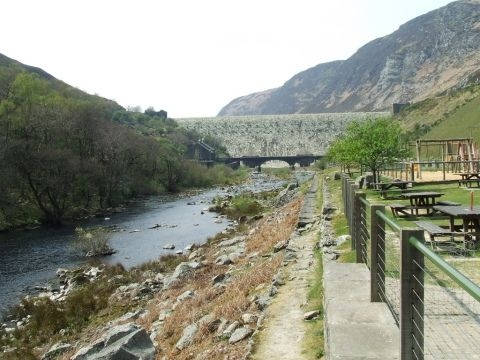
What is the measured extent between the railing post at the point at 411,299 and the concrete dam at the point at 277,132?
15796 cm

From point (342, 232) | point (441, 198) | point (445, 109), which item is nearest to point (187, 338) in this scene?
point (342, 232)

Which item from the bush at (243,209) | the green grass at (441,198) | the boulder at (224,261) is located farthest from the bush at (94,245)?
the green grass at (441,198)

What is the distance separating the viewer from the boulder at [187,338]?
964 cm

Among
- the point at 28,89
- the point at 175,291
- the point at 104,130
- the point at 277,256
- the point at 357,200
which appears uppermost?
the point at 28,89

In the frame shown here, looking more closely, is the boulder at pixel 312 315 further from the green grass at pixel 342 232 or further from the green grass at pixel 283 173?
the green grass at pixel 283 173

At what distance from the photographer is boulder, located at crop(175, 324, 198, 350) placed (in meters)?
9.64

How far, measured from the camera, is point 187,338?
981 centimetres

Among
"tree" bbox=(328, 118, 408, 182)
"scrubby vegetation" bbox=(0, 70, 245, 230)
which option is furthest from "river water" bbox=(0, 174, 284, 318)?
"tree" bbox=(328, 118, 408, 182)

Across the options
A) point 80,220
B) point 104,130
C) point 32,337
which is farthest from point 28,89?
point 32,337

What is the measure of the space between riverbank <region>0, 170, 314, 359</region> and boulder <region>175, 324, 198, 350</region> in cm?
10

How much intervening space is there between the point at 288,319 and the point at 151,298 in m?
9.69

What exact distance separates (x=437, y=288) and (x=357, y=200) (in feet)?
7.37

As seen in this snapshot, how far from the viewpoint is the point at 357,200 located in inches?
392

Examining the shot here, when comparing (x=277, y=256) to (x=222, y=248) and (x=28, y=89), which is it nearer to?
(x=222, y=248)
